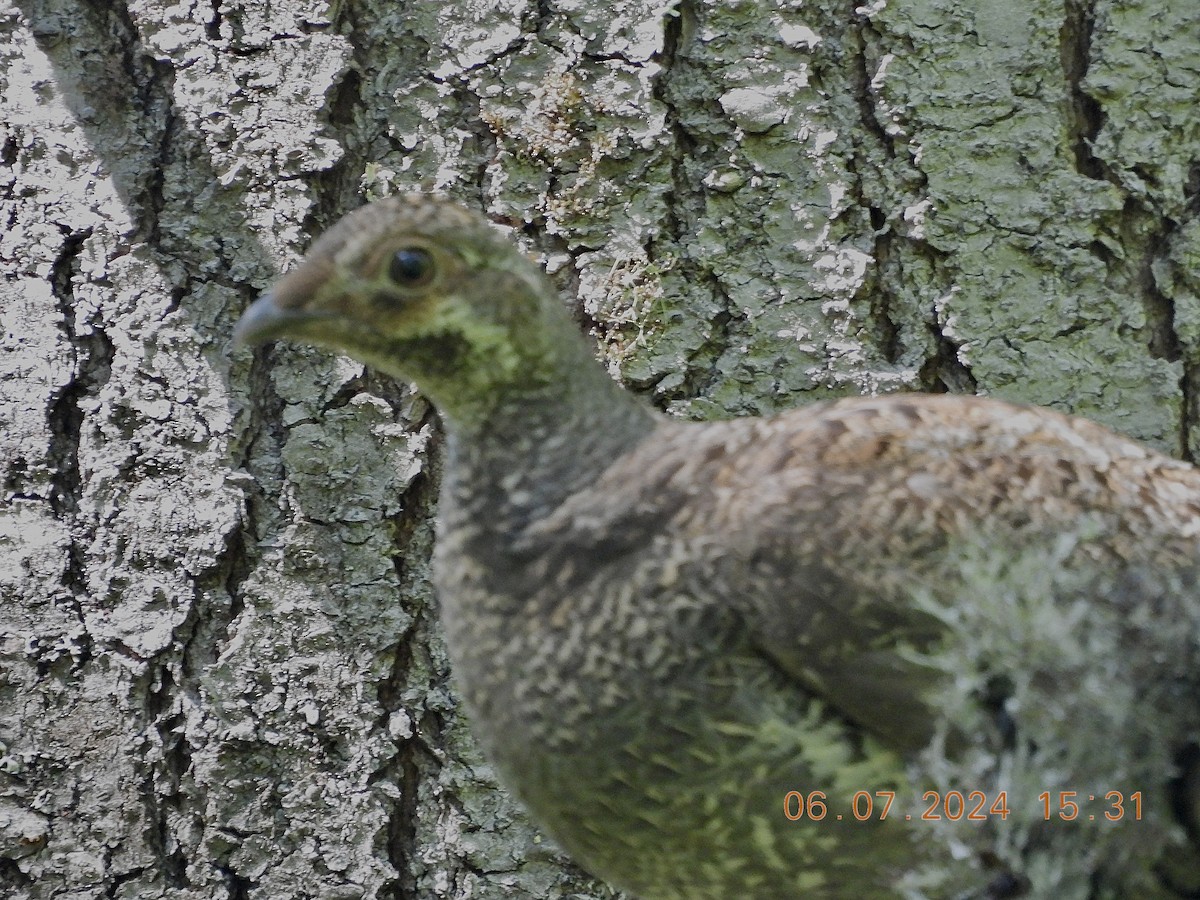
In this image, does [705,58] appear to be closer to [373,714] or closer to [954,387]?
[954,387]

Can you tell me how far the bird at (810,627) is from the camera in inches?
75.2

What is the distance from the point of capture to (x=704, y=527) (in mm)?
1988

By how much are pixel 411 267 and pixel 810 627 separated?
74cm

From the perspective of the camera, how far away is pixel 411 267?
6.68 ft

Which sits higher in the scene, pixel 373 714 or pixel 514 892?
pixel 373 714

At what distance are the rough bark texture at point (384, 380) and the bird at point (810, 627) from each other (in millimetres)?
710

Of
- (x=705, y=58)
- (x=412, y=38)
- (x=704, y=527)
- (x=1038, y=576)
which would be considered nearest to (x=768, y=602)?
(x=704, y=527)

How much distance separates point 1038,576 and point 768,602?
369 millimetres
